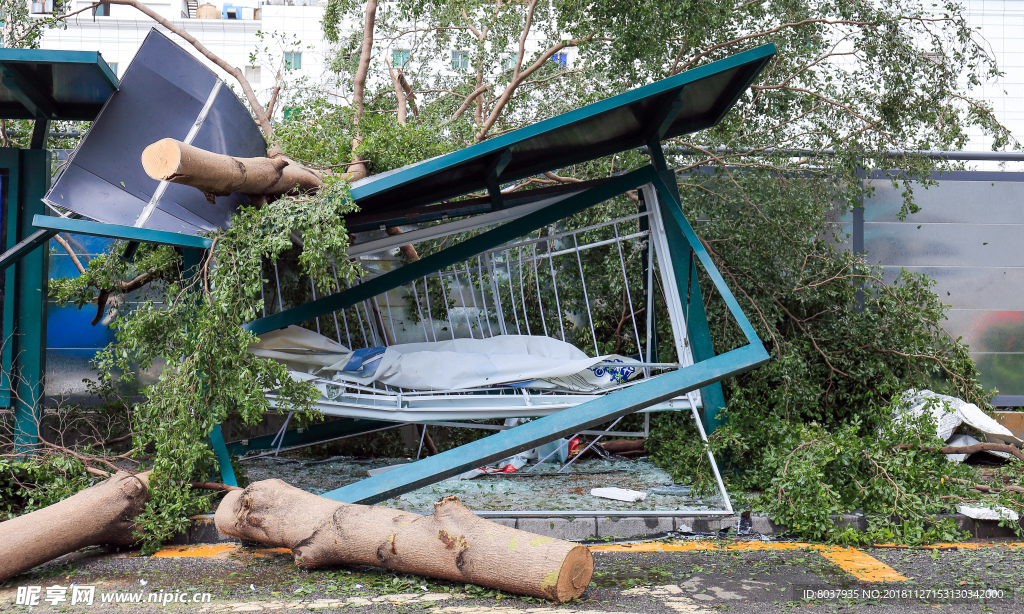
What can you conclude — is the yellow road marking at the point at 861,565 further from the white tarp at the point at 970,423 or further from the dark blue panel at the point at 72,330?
the dark blue panel at the point at 72,330

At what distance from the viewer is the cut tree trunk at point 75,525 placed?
302cm

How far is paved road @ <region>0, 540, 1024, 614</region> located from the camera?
2748 mm

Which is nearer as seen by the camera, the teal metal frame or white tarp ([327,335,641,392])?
the teal metal frame

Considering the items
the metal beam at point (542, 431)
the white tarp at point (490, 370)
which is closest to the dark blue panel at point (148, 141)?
the white tarp at point (490, 370)

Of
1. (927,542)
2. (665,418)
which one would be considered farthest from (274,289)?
(927,542)

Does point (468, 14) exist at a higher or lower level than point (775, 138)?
higher

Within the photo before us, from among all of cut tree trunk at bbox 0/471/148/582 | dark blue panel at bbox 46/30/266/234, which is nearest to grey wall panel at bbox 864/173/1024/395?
dark blue panel at bbox 46/30/266/234

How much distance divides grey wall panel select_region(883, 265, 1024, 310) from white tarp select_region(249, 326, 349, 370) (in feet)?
17.3

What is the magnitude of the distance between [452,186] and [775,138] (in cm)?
304

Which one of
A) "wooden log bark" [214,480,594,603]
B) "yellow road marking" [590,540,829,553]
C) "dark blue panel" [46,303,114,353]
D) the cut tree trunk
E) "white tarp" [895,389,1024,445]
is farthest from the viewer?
"dark blue panel" [46,303,114,353]

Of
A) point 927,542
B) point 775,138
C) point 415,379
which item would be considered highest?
point 775,138

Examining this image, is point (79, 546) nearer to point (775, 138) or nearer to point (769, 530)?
point (769, 530)

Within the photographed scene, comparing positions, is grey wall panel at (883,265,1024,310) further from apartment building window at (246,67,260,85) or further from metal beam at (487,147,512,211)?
apartment building window at (246,67,260,85)

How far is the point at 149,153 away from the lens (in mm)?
3254
